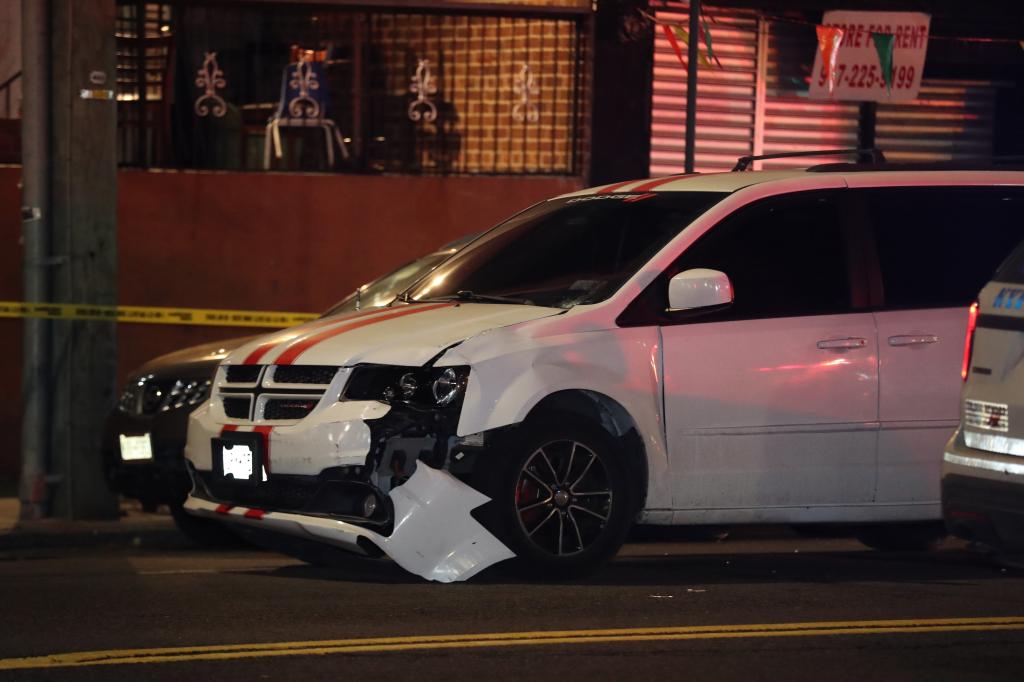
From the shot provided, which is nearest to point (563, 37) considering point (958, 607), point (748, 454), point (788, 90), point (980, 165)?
point (788, 90)

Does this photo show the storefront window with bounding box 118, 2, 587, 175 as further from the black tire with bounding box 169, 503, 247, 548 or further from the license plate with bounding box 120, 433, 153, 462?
the black tire with bounding box 169, 503, 247, 548

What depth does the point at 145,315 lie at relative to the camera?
470 inches

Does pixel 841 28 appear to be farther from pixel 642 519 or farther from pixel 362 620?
pixel 362 620

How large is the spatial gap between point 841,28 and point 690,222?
24.8ft

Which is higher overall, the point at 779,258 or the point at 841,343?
the point at 779,258

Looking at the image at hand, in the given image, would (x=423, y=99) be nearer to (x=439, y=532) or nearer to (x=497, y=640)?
Result: (x=439, y=532)

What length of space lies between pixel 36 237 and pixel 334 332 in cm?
353

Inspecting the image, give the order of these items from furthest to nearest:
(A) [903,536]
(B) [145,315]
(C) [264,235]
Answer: (C) [264,235]
(B) [145,315]
(A) [903,536]

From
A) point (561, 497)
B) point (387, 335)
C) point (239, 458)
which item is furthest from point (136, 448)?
point (561, 497)

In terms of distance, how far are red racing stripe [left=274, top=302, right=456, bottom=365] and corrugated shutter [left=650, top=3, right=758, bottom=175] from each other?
7220mm

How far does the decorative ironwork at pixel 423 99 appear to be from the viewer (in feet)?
48.6

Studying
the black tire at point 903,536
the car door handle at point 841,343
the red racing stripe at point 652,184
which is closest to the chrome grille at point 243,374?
the red racing stripe at point 652,184

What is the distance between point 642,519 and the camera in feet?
Result: 25.8

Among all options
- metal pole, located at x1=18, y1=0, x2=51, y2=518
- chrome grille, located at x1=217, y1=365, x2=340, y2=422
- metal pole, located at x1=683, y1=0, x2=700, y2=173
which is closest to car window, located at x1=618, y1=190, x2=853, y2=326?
chrome grille, located at x1=217, y1=365, x2=340, y2=422
